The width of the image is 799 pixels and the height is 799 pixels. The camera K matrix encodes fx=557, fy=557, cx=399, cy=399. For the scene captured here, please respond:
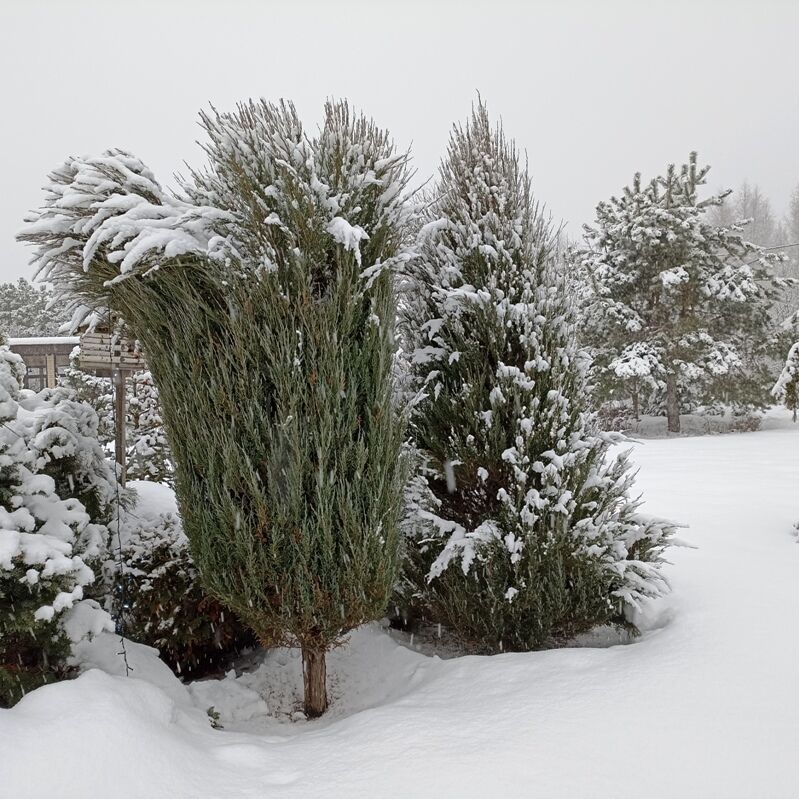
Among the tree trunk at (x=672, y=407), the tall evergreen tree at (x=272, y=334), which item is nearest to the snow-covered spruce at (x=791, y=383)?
the tall evergreen tree at (x=272, y=334)

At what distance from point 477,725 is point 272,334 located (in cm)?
206

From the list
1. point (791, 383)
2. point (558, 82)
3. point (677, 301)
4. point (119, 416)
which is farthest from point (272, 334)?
point (558, 82)

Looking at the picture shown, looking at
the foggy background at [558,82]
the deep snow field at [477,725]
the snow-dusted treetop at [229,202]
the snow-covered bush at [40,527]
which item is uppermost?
the foggy background at [558,82]

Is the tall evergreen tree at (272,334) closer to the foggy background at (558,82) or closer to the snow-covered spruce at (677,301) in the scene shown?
the snow-covered spruce at (677,301)

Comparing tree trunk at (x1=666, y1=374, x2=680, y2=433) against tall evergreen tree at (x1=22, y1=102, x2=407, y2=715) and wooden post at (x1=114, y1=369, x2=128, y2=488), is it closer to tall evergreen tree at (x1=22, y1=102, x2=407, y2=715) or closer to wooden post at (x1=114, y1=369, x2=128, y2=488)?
wooden post at (x1=114, y1=369, x2=128, y2=488)

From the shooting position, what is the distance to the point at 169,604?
369cm

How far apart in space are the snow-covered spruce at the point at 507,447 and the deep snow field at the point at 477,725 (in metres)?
0.33

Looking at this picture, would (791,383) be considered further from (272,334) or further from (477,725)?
(272,334)

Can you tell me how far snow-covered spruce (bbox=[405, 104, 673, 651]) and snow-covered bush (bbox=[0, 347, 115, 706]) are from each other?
6.32 ft

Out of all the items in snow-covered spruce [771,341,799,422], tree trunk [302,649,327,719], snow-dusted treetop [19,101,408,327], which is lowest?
tree trunk [302,649,327,719]

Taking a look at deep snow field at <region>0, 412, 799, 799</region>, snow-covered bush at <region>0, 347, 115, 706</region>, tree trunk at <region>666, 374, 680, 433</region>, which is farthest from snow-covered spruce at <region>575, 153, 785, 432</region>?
snow-covered bush at <region>0, 347, 115, 706</region>

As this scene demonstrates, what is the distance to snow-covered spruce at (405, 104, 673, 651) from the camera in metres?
3.28

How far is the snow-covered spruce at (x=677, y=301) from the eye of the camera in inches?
575

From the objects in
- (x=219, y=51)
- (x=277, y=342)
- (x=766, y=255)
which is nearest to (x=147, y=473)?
(x=277, y=342)
